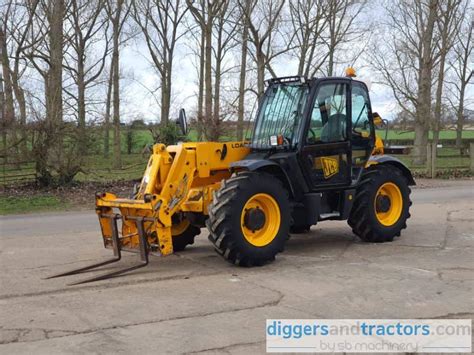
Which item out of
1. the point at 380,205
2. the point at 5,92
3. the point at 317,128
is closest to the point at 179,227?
the point at 317,128

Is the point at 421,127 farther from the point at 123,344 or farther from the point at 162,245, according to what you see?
the point at 123,344

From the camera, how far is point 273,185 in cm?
787

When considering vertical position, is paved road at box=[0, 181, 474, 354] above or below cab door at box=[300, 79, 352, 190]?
below

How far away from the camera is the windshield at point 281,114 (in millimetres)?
8516

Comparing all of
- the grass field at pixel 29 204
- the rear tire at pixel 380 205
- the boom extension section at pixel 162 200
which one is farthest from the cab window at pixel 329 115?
the grass field at pixel 29 204

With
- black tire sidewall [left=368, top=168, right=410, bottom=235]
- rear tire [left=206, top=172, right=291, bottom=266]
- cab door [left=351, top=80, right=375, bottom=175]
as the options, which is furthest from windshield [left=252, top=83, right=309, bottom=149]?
black tire sidewall [left=368, top=168, right=410, bottom=235]

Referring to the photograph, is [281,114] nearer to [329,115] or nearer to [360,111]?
[329,115]

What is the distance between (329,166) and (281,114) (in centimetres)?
105

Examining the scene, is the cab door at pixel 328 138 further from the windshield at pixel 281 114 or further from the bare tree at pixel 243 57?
the bare tree at pixel 243 57

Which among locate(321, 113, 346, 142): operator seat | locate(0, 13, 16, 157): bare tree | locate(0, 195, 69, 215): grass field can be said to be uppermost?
locate(0, 13, 16, 157): bare tree

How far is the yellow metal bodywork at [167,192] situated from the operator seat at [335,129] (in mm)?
1490

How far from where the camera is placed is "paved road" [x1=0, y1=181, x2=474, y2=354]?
5.14 m

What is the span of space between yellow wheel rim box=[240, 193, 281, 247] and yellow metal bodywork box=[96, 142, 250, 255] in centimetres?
61

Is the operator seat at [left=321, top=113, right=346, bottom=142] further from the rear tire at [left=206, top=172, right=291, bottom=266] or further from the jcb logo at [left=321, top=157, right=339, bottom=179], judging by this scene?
the rear tire at [left=206, top=172, right=291, bottom=266]
